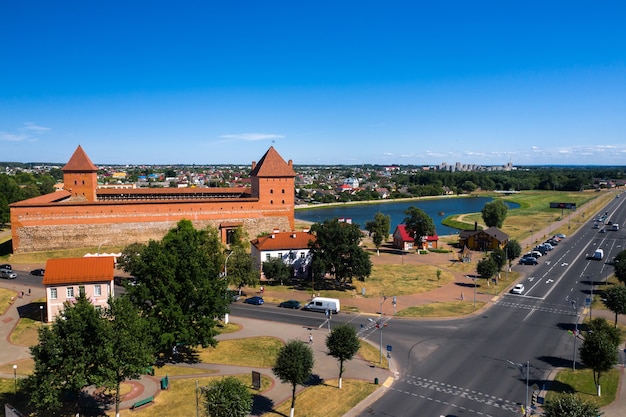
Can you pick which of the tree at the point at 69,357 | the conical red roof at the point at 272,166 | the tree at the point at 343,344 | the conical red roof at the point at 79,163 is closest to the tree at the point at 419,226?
the conical red roof at the point at 272,166

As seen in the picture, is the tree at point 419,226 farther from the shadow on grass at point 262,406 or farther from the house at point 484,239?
the shadow on grass at point 262,406

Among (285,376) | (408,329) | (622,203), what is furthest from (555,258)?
(622,203)

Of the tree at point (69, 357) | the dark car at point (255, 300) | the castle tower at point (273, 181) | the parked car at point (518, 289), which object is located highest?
the castle tower at point (273, 181)

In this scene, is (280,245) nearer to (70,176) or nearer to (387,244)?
(387,244)

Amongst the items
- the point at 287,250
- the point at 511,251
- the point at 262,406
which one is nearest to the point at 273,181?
the point at 287,250

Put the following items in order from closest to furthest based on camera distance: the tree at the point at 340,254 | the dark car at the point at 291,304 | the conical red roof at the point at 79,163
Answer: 1. the dark car at the point at 291,304
2. the tree at the point at 340,254
3. the conical red roof at the point at 79,163
